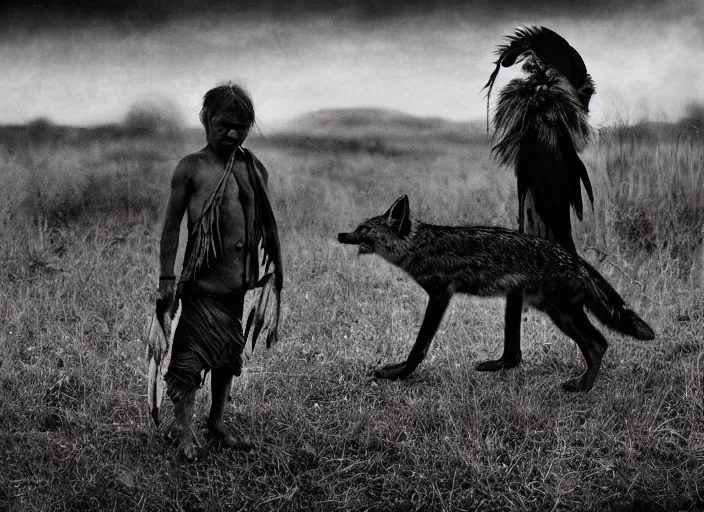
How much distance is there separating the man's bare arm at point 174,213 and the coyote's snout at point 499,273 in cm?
106

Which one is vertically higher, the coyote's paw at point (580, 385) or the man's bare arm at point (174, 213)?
the man's bare arm at point (174, 213)

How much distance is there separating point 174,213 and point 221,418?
1104mm

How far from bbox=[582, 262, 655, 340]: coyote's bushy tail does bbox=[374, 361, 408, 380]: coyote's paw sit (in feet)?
3.82

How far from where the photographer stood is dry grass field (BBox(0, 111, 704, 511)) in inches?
149

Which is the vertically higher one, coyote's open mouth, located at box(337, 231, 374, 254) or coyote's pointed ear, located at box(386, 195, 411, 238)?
coyote's pointed ear, located at box(386, 195, 411, 238)

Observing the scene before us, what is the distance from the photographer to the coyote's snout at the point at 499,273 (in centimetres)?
432

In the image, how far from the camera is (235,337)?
3682 millimetres

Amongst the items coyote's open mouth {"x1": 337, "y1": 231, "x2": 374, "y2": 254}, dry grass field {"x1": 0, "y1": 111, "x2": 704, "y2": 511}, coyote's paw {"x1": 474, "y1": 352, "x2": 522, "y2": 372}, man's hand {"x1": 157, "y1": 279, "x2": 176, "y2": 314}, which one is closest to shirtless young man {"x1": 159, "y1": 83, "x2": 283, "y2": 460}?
man's hand {"x1": 157, "y1": 279, "x2": 176, "y2": 314}

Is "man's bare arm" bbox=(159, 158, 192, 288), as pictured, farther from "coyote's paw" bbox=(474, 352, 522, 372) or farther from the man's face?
"coyote's paw" bbox=(474, 352, 522, 372)

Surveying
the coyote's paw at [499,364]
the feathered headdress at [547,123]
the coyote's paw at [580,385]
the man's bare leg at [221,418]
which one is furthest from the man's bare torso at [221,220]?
the coyote's paw at [580,385]

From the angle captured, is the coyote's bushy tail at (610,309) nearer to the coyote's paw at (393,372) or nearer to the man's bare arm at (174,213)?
the coyote's paw at (393,372)

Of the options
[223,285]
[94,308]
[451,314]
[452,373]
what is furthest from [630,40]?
[94,308]

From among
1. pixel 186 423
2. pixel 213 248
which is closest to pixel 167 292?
pixel 213 248

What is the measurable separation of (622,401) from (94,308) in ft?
11.8
